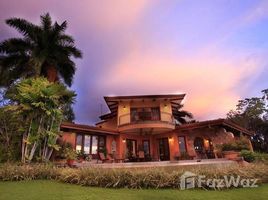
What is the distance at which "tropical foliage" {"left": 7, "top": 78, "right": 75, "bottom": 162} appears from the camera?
12383mm

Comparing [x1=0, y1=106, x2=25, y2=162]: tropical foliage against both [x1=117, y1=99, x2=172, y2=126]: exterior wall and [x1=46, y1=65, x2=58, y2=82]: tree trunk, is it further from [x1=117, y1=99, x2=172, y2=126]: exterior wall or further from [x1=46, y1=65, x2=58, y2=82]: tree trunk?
[x1=117, y1=99, x2=172, y2=126]: exterior wall

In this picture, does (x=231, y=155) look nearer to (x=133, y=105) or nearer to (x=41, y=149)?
(x=133, y=105)

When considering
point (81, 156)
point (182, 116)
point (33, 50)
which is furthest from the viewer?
point (182, 116)

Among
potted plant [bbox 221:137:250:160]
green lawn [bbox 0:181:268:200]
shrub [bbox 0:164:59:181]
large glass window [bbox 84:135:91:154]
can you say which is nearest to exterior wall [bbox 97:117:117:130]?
large glass window [bbox 84:135:91:154]

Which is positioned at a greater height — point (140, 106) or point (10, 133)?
point (140, 106)

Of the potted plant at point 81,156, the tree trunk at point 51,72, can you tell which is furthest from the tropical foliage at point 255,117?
the tree trunk at point 51,72

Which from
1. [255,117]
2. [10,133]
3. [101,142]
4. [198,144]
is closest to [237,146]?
[198,144]

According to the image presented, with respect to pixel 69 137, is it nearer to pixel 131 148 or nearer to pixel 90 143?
pixel 90 143

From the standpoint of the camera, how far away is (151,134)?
2372cm

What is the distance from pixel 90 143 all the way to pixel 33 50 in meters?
9.50

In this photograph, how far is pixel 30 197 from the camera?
634 centimetres

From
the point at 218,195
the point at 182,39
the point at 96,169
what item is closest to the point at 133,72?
the point at 182,39

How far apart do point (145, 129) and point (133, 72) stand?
20.2ft

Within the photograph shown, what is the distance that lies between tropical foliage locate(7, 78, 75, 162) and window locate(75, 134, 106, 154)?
18.2 feet
